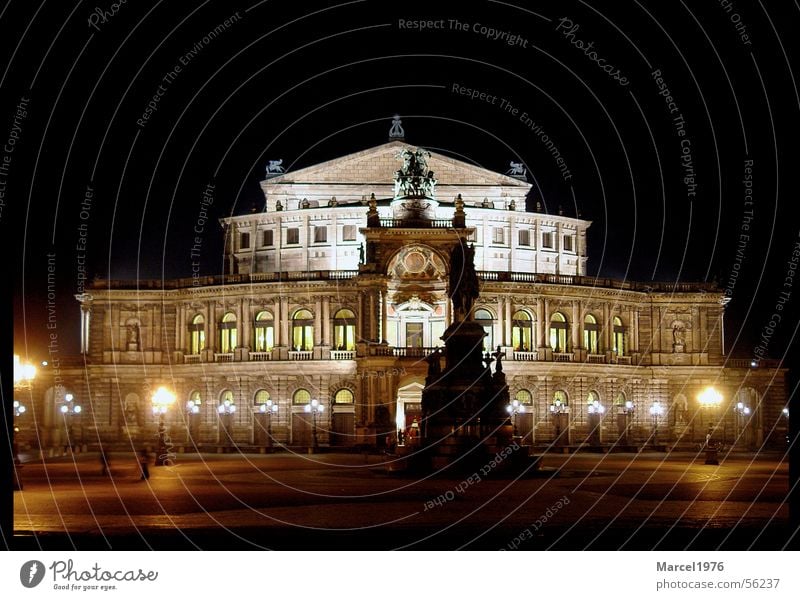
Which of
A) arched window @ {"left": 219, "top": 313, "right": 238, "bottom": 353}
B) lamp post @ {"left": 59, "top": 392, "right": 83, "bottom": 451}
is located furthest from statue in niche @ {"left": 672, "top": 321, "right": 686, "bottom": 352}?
lamp post @ {"left": 59, "top": 392, "right": 83, "bottom": 451}

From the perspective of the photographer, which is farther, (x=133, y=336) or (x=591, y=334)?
(x=133, y=336)

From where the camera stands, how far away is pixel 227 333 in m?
94.8

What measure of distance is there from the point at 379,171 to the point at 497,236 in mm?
11749

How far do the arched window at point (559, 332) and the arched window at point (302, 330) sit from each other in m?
18.7

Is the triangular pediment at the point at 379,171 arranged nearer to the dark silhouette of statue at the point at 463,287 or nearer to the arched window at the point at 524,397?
the arched window at the point at 524,397

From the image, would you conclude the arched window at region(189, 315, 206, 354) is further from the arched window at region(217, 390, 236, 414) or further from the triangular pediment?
the triangular pediment

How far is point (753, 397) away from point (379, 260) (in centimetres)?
3467

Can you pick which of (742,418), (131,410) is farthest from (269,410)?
(742,418)

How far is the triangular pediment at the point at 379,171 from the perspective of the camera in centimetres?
10494

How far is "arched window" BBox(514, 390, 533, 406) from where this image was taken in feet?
301

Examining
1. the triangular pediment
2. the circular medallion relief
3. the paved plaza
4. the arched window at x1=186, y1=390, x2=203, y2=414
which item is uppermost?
the triangular pediment

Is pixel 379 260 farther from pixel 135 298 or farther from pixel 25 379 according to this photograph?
pixel 25 379

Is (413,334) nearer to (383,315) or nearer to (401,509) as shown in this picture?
(383,315)

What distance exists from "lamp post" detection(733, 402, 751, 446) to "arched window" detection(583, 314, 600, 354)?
1188 cm
